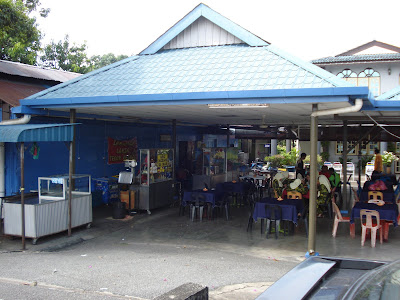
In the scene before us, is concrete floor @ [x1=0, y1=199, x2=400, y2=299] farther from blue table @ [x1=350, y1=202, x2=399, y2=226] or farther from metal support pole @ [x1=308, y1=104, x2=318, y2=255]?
blue table @ [x1=350, y1=202, x2=399, y2=226]

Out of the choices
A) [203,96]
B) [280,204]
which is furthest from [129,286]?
[280,204]

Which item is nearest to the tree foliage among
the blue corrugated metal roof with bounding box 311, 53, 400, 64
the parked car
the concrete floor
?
the blue corrugated metal roof with bounding box 311, 53, 400, 64

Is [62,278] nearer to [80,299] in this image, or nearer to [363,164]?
[80,299]

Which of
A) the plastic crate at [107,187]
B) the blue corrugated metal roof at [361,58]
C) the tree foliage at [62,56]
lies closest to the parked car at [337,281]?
the plastic crate at [107,187]

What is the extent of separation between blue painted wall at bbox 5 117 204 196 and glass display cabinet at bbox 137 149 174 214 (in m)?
1.87

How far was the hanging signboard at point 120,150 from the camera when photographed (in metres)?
13.5

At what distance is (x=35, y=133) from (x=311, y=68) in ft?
19.2

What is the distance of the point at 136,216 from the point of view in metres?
11.7

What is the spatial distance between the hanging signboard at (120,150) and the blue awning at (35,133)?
15.6 ft

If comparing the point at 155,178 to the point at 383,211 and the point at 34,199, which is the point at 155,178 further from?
the point at 383,211

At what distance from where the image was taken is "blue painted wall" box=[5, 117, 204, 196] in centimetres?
1024

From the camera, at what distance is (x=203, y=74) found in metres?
8.61

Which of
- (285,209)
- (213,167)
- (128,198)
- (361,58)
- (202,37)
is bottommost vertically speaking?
(128,198)

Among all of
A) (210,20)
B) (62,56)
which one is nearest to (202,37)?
(210,20)
